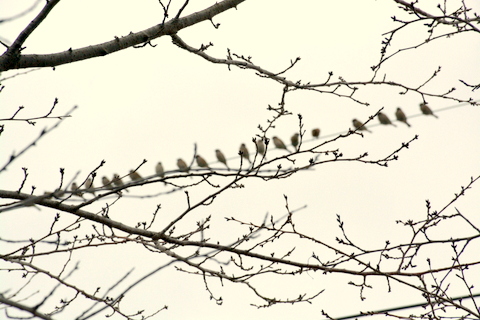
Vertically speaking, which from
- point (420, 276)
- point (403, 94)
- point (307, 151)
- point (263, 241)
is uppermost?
point (403, 94)

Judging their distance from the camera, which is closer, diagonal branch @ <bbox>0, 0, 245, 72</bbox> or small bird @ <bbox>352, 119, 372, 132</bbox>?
diagonal branch @ <bbox>0, 0, 245, 72</bbox>

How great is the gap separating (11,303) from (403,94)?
3.97 meters

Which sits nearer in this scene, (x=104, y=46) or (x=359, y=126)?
(x=104, y=46)

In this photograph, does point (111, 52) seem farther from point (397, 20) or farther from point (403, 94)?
point (403, 94)

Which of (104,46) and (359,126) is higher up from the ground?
(104,46)

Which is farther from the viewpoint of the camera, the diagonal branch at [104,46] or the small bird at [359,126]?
the small bird at [359,126]

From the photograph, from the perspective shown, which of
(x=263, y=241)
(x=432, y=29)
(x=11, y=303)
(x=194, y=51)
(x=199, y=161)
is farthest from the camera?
(x=199, y=161)

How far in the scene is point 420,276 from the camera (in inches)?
157

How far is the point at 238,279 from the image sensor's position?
4227mm

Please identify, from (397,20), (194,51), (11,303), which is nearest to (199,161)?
(194,51)

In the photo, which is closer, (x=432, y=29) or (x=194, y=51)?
(x=432, y=29)

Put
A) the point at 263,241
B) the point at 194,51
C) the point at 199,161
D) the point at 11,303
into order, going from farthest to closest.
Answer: the point at 199,161, the point at 194,51, the point at 263,241, the point at 11,303

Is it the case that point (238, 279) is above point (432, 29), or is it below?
below

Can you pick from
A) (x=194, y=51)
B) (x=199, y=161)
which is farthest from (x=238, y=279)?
(x=199, y=161)
